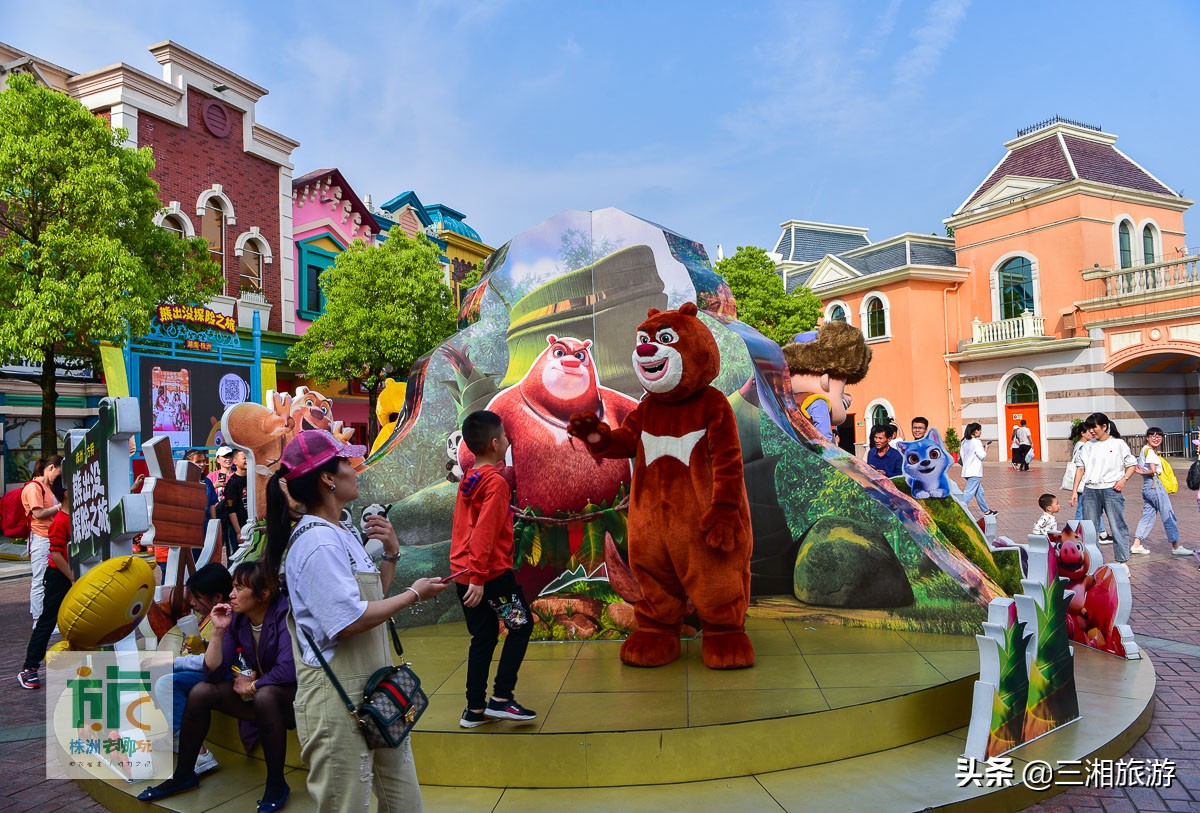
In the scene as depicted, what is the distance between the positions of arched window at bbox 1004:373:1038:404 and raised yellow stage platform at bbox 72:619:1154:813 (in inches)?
922

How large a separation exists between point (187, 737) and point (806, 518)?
382cm

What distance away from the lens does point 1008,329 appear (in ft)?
84.7

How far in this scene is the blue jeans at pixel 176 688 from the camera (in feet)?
12.8

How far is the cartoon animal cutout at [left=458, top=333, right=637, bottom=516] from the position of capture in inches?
220

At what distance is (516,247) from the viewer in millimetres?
6000

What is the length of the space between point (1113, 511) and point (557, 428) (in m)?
6.43

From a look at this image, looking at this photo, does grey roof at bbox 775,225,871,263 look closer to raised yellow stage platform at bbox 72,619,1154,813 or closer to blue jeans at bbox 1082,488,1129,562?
blue jeans at bbox 1082,488,1129,562

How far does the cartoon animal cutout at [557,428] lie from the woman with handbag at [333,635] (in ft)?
9.77

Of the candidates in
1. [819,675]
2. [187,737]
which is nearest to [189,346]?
[187,737]

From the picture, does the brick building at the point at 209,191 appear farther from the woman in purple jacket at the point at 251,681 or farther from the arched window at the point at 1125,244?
the arched window at the point at 1125,244

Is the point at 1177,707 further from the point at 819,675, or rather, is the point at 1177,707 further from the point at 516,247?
the point at 516,247

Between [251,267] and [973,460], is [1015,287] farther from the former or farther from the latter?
[251,267]

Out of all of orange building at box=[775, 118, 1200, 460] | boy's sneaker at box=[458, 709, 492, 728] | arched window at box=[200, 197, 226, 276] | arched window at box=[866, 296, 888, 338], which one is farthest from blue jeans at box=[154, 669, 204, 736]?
arched window at box=[866, 296, 888, 338]

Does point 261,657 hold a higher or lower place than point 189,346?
lower
